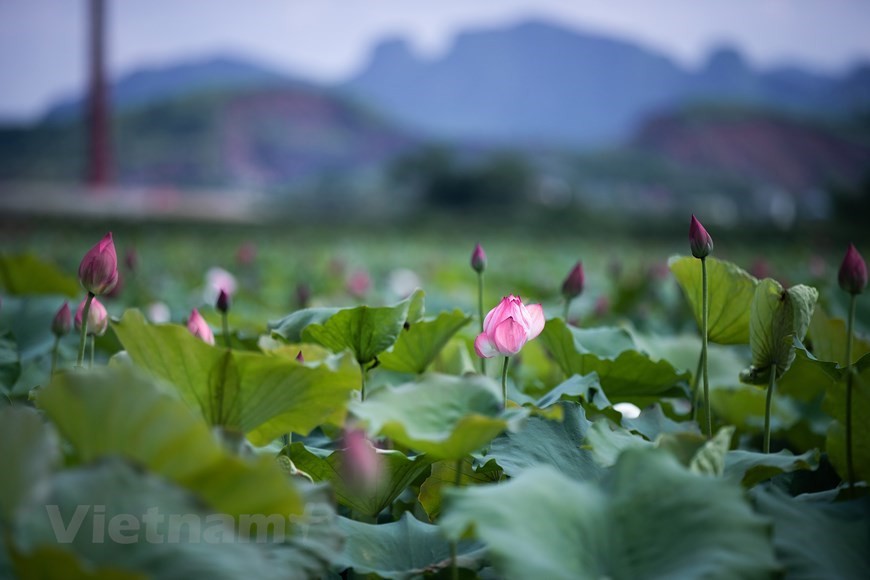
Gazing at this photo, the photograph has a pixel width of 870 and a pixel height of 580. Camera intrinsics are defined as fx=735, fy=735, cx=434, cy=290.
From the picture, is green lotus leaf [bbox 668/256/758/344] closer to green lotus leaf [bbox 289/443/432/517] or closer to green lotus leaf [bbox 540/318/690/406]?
green lotus leaf [bbox 540/318/690/406]

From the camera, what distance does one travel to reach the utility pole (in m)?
13.6

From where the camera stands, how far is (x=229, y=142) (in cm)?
5047

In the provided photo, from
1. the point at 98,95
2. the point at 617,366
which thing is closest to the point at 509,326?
the point at 617,366

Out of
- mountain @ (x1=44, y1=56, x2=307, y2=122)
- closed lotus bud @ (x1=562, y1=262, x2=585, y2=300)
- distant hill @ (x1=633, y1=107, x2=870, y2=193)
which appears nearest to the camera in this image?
closed lotus bud @ (x1=562, y1=262, x2=585, y2=300)

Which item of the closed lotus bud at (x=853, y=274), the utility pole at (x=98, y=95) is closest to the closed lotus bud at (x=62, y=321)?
the closed lotus bud at (x=853, y=274)

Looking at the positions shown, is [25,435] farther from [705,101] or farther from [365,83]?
[365,83]

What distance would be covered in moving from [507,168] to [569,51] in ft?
239

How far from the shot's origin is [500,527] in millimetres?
442

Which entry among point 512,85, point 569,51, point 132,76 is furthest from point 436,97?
point 132,76

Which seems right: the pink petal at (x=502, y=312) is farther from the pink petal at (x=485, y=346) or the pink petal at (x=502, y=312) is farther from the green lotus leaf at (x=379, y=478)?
the green lotus leaf at (x=379, y=478)

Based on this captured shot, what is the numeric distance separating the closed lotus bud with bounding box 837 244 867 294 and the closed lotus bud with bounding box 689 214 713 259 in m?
0.19

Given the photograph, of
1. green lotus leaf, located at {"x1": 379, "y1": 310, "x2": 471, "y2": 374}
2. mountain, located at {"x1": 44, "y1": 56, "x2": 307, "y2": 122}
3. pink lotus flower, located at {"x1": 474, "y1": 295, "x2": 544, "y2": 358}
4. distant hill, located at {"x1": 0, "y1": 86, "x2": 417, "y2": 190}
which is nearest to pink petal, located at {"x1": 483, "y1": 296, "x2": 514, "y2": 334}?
pink lotus flower, located at {"x1": 474, "y1": 295, "x2": 544, "y2": 358}
